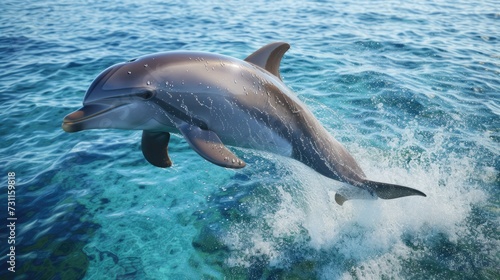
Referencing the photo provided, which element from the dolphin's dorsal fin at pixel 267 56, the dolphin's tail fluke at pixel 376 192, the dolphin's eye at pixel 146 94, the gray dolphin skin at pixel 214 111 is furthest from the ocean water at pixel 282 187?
the dolphin's eye at pixel 146 94

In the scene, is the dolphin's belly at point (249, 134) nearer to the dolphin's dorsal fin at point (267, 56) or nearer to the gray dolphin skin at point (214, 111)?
the gray dolphin skin at point (214, 111)

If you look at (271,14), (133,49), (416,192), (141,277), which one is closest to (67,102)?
(133,49)

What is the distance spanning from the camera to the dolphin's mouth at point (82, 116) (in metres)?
4.29

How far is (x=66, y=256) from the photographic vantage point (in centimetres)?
607

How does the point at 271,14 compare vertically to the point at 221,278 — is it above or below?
above

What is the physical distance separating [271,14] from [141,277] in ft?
63.8

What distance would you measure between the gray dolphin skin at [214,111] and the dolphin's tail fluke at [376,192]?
0.06 feet

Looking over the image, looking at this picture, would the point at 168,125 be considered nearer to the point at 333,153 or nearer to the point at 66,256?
the point at 333,153

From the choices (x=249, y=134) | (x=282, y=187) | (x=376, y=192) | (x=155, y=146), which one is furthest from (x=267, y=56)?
(x=282, y=187)

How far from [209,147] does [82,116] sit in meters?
1.54

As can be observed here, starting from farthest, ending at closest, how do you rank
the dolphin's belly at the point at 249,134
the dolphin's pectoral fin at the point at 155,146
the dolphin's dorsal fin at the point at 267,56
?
the dolphin's dorsal fin at the point at 267,56 → the dolphin's pectoral fin at the point at 155,146 → the dolphin's belly at the point at 249,134

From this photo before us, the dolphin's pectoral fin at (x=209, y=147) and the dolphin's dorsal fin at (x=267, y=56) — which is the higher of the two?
the dolphin's dorsal fin at (x=267, y=56)

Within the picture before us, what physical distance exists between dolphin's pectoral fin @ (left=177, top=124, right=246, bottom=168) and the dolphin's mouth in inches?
38.5

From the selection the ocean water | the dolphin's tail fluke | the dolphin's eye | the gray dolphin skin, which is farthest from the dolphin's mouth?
the dolphin's tail fluke
